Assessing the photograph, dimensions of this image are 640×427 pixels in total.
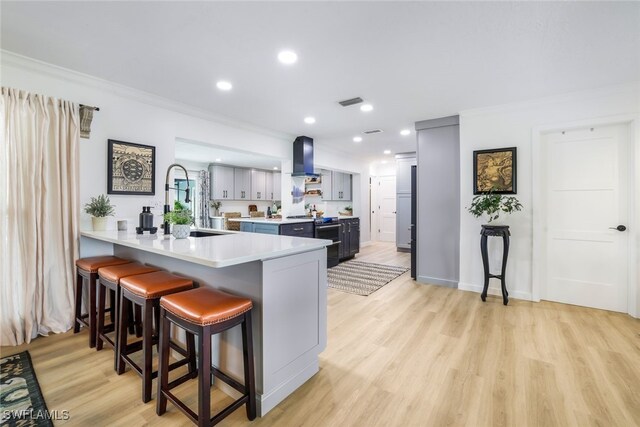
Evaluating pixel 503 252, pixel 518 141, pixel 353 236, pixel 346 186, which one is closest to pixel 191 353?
pixel 503 252

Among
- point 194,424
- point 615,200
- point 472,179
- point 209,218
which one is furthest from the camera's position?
point 209,218

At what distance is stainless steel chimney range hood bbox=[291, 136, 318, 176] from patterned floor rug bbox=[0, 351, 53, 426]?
13.5ft

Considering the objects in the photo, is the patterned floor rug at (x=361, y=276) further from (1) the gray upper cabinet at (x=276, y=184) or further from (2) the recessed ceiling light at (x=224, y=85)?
(1) the gray upper cabinet at (x=276, y=184)

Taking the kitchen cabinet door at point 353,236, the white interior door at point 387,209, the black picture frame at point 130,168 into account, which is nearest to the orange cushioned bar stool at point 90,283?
the black picture frame at point 130,168

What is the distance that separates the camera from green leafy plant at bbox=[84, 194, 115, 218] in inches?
109

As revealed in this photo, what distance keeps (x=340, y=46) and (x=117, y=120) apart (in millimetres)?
2513

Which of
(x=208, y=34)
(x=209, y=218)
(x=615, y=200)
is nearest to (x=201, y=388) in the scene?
(x=208, y=34)

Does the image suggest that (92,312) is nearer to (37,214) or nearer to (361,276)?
(37,214)

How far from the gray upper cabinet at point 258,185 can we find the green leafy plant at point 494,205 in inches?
237

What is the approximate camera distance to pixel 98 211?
2.78 metres

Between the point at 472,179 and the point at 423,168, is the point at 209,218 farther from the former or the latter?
the point at 472,179

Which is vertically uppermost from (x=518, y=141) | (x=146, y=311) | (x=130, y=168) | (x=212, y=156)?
(x=212, y=156)

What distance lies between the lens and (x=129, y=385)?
187 centimetres

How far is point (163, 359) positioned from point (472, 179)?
3.92 metres
